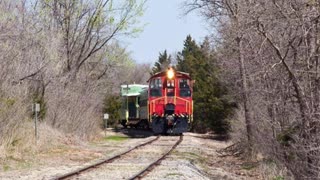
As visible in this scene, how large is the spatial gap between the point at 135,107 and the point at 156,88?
31.0 ft

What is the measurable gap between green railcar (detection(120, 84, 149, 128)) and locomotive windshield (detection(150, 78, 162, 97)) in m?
1.66

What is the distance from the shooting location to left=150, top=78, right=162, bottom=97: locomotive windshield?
39906 mm

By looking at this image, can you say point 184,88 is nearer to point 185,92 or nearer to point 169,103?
point 185,92

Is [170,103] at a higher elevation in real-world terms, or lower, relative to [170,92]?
lower

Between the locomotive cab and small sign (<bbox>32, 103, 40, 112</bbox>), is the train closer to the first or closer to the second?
the locomotive cab

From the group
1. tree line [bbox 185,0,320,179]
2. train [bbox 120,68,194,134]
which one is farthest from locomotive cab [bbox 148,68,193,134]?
tree line [bbox 185,0,320,179]

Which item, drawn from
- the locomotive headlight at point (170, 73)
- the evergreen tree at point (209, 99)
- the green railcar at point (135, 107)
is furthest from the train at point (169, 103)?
the evergreen tree at point (209, 99)

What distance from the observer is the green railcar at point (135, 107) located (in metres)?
43.9

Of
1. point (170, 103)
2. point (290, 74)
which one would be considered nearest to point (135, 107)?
point (170, 103)

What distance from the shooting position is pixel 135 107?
4925cm

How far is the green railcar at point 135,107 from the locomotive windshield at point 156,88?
65.4 inches

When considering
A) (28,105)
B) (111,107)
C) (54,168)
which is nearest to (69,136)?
(28,105)

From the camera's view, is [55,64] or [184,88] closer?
[55,64]

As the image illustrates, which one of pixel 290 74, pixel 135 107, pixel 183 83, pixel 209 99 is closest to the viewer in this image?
pixel 290 74
